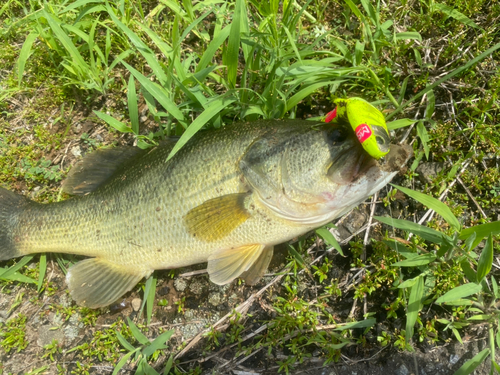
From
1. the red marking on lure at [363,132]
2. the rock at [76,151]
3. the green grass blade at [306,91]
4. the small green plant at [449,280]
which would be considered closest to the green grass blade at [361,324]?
the small green plant at [449,280]

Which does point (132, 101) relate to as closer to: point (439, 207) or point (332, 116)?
point (332, 116)

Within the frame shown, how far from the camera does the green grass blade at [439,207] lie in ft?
7.41

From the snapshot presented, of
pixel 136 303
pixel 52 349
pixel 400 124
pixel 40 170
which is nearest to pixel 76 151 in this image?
pixel 40 170

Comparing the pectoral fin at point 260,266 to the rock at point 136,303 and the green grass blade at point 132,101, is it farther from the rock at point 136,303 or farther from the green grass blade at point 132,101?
the green grass blade at point 132,101

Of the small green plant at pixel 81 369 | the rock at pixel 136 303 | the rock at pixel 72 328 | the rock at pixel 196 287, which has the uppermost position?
the rock at pixel 196 287

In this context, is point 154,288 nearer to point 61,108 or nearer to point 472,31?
point 61,108

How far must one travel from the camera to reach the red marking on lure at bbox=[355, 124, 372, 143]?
2.00 metres

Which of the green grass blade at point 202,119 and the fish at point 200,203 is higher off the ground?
the green grass blade at point 202,119

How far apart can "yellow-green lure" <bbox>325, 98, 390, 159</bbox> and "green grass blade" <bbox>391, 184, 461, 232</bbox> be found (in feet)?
1.24

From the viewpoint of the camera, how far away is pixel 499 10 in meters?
2.89

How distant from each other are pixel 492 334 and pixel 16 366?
393 centimetres

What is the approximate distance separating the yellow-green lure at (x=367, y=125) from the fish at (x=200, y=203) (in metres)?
0.11

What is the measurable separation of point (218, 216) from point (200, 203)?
6.9 inches

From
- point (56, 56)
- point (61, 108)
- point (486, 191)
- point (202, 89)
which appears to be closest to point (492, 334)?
point (486, 191)
